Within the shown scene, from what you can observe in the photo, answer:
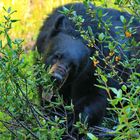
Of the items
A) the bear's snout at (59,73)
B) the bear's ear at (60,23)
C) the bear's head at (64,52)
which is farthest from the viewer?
the bear's ear at (60,23)

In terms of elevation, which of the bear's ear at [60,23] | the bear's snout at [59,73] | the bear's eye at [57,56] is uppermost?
the bear's ear at [60,23]

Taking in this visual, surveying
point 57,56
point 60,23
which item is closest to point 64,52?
point 57,56

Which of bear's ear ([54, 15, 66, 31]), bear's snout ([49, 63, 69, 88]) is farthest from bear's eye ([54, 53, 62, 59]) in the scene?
bear's ear ([54, 15, 66, 31])

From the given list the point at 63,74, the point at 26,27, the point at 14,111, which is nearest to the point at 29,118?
the point at 14,111

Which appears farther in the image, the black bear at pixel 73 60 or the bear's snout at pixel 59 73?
the black bear at pixel 73 60

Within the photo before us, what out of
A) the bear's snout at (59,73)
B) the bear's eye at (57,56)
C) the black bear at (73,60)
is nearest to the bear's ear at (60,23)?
the black bear at (73,60)

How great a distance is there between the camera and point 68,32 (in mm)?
4738

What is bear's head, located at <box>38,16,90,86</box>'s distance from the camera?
174 inches

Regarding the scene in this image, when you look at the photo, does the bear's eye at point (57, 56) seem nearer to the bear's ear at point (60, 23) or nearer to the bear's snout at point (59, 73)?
the bear's snout at point (59, 73)

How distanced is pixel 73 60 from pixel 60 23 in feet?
1.37

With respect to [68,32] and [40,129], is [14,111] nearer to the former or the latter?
[40,129]

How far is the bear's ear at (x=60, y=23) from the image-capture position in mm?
4684

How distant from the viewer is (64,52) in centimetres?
450

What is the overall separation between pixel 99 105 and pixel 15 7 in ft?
13.6
